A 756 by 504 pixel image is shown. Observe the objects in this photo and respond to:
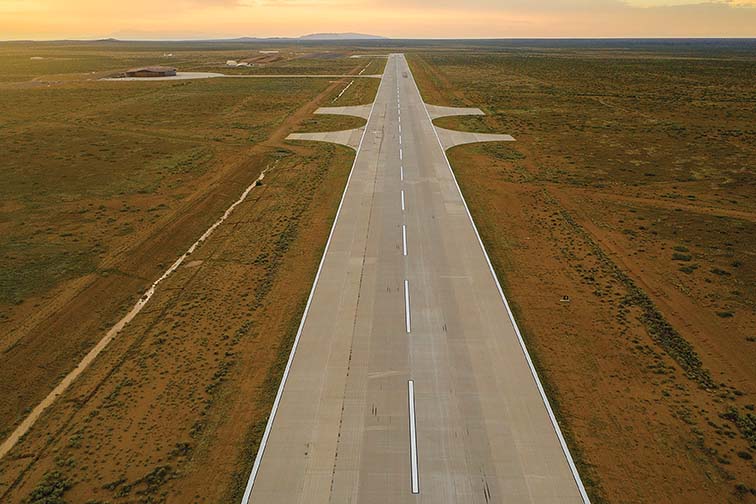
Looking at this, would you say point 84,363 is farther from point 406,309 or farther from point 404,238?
point 404,238

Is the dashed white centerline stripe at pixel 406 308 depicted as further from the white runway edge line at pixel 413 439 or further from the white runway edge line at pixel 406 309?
the white runway edge line at pixel 413 439

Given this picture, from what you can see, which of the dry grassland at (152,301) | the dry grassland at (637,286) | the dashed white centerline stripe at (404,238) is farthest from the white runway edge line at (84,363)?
the dry grassland at (637,286)

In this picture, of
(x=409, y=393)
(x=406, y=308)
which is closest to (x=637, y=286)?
(x=406, y=308)

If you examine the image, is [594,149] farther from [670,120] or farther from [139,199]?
[139,199]

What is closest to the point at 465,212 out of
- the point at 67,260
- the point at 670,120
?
the point at 67,260

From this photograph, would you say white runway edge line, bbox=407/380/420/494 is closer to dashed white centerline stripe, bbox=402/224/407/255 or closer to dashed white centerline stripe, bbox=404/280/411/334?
dashed white centerline stripe, bbox=404/280/411/334

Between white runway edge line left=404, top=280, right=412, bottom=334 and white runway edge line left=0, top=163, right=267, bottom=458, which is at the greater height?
white runway edge line left=404, top=280, right=412, bottom=334

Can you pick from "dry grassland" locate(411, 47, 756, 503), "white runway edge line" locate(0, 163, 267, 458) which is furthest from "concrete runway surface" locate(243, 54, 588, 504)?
"white runway edge line" locate(0, 163, 267, 458)
